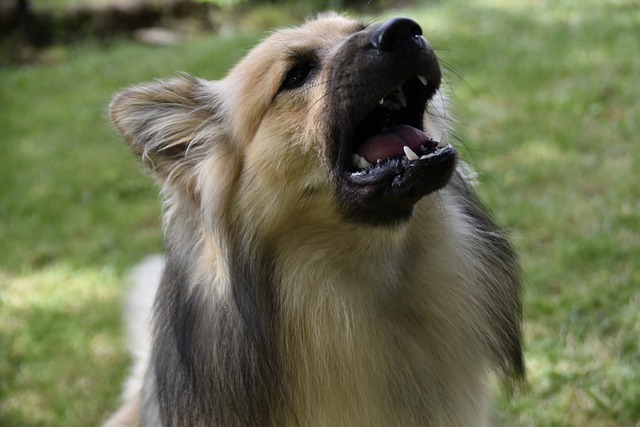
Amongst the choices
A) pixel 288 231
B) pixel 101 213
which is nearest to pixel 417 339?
pixel 288 231

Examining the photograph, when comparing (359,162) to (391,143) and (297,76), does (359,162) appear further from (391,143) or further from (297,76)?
(297,76)

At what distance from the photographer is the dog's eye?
2568 mm

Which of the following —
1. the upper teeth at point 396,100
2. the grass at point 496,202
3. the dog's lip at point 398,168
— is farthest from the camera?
the grass at point 496,202

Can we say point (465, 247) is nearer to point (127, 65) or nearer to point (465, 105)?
point (465, 105)

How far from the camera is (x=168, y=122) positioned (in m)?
2.70

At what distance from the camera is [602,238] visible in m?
4.46

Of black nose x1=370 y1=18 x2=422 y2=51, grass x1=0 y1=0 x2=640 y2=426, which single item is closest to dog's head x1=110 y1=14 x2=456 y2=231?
Result: black nose x1=370 y1=18 x2=422 y2=51

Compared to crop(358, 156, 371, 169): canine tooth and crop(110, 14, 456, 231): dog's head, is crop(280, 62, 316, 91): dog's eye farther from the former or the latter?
crop(358, 156, 371, 169): canine tooth

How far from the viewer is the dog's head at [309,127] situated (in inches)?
91.7

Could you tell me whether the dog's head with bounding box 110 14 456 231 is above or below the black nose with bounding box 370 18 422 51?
below

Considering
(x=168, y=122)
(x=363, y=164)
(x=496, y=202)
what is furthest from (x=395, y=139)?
(x=496, y=202)

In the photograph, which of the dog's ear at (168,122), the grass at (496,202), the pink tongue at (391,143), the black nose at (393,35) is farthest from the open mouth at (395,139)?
the grass at (496,202)

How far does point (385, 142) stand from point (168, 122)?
2.76 feet

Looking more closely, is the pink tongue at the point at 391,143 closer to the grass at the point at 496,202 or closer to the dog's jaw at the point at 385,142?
the dog's jaw at the point at 385,142
